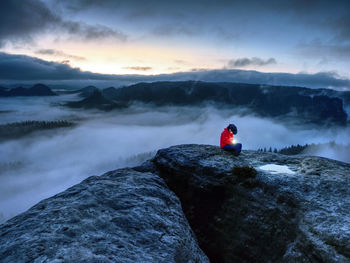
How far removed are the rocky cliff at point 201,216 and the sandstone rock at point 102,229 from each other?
2.0 inches

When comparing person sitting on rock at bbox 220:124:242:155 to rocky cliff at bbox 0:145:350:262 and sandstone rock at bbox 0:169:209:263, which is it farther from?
sandstone rock at bbox 0:169:209:263

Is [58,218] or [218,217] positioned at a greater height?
[58,218]

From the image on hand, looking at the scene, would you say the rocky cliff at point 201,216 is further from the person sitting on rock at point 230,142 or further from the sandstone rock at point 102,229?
the person sitting on rock at point 230,142

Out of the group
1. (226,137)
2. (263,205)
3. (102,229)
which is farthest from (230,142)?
(102,229)

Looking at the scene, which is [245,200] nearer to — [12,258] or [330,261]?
[330,261]

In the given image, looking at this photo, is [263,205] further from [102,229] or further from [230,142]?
[102,229]

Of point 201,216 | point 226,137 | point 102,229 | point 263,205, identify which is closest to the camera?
point 102,229

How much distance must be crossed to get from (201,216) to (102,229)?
374 inches

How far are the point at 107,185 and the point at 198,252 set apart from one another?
7810 mm

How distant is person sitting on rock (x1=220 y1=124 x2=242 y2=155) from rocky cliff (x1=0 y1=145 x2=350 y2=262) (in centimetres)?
103

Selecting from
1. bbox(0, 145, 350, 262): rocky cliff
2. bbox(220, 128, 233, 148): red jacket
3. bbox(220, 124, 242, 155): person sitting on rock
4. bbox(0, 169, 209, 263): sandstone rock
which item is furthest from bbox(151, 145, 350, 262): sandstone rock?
bbox(0, 169, 209, 263): sandstone rock

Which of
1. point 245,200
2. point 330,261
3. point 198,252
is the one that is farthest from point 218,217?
point 330,261

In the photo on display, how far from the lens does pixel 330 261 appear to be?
37.3ft

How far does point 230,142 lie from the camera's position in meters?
23.9
